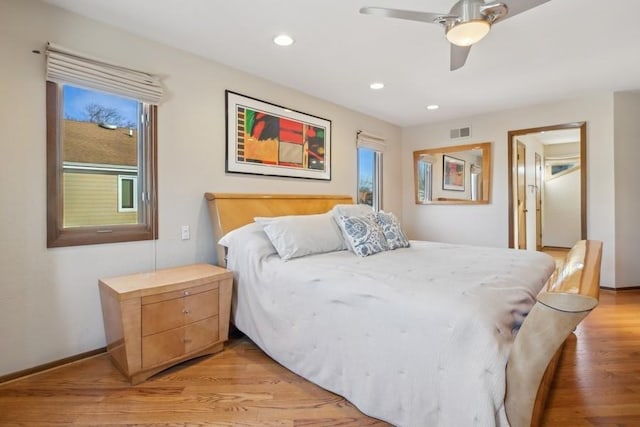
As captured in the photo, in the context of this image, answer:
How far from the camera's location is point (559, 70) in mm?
3104

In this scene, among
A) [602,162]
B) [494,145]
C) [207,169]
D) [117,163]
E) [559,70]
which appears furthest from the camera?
[494,145]

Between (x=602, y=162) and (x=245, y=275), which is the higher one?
(x=602, y=162)

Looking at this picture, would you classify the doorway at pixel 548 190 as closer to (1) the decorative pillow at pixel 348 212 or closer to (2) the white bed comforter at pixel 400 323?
(1) the decorative pillow at pixel 348 212

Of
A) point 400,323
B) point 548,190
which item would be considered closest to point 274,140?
point 400,323

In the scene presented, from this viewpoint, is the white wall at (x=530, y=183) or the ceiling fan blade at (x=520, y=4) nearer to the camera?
the ceiling fan blade at (x=520, y=4)

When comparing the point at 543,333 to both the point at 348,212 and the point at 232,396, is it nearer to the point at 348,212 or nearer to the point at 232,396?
the point at 232,396

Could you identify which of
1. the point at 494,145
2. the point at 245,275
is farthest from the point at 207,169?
the point at 494,145

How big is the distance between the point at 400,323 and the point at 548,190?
736 centimetres

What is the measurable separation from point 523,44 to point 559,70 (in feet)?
2.89

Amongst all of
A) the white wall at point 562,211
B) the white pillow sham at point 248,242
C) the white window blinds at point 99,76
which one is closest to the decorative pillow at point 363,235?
the white pillow sham at point 248,242

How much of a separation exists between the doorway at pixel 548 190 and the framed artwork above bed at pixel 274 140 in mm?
2910

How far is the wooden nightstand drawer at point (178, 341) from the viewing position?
6.42 ft

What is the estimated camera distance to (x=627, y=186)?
3865 millimetres

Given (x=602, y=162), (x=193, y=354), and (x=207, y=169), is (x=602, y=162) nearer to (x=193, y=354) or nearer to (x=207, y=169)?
(x=207, y=169)
